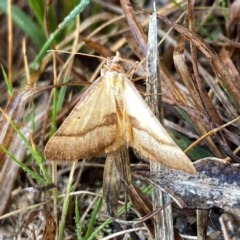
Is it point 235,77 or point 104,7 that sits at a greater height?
point 104,7

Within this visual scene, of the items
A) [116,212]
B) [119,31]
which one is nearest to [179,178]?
[116,212]

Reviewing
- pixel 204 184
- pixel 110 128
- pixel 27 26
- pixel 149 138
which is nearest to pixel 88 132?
pixel 110 128

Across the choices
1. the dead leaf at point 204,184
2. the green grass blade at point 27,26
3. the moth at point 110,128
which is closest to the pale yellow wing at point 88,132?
the moth at point 110,128

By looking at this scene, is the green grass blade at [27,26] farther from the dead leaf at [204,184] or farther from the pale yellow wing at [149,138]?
the dead leaf at [204,184]

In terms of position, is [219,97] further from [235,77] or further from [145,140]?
[145,140]

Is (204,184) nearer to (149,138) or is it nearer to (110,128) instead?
(149,138)

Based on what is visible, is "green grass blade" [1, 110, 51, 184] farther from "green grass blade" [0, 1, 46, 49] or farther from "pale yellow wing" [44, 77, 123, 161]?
"green grass blade" [0, 1, 46, 49]

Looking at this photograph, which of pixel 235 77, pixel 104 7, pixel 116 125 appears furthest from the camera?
pixel 104 7
